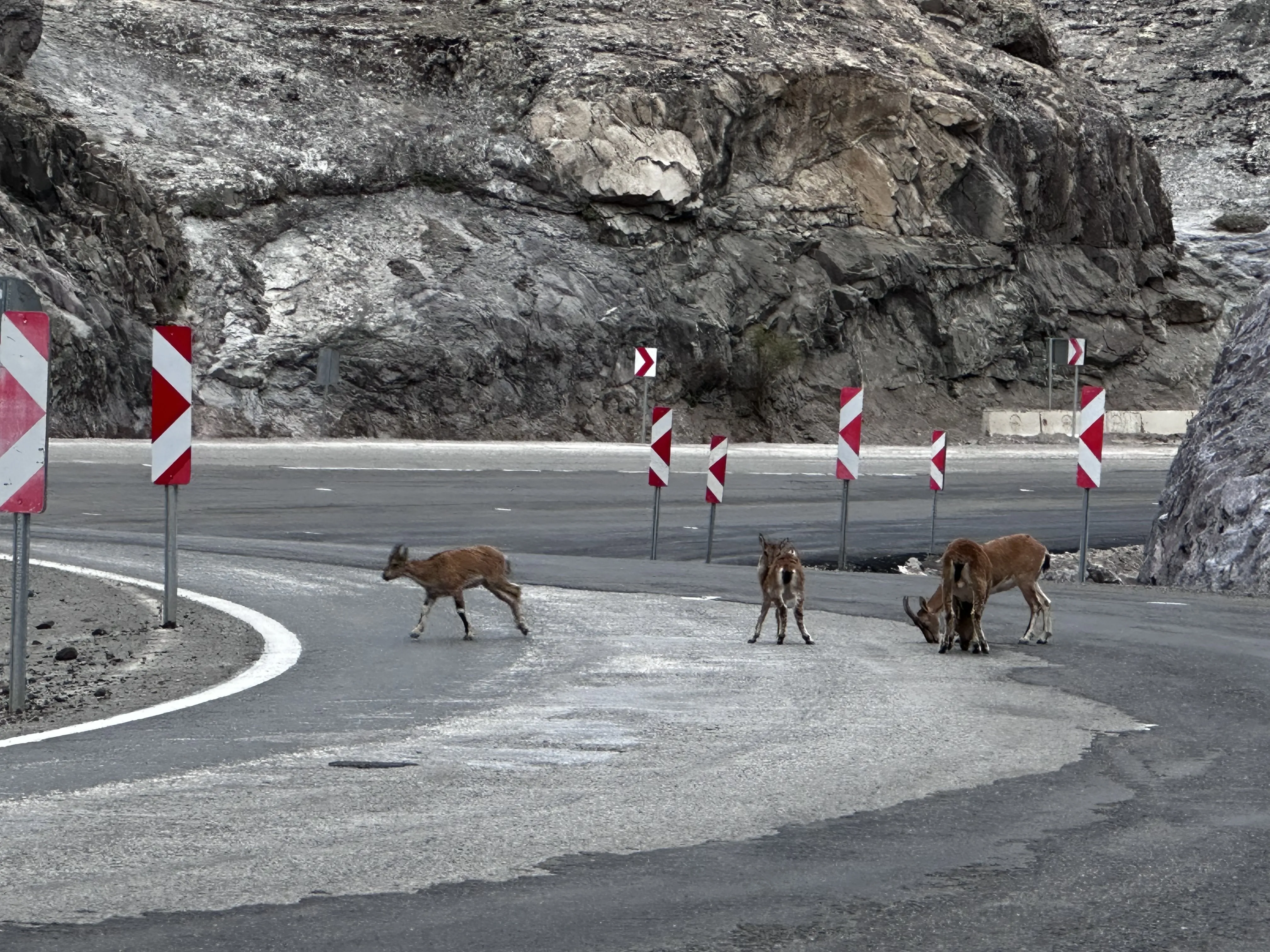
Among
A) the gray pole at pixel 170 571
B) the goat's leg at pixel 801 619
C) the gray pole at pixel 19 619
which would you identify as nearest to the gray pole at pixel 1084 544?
the goat's leg at pixel 801 619

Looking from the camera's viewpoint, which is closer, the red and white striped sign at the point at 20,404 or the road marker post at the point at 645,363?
the red and white striped sign at the point at 20,404

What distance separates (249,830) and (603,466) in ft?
99.7

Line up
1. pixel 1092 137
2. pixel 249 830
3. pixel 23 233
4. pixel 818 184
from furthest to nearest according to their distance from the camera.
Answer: pixel 1092 137 → pixel 818 184 → pixel 23 233 → pixel 249 830

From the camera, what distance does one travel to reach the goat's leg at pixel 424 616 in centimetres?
1242

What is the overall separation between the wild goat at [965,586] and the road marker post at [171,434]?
5481 millimetres

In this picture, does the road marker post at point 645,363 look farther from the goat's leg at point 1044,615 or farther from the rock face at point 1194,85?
the rock face at point 1194,85

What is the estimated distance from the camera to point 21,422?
949 cm

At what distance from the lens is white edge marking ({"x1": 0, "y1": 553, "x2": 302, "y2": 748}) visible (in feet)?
28.1

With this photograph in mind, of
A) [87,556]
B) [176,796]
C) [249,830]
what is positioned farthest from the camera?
[87,556]

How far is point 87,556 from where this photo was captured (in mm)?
18391

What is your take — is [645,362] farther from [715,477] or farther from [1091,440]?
[1091,440]

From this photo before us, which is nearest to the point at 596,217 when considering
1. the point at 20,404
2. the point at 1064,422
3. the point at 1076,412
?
the point at 1064,422

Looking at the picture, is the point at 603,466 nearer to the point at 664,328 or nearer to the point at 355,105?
the point at 664,328

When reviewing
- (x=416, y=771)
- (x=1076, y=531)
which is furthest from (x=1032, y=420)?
(x=416, y=771)
